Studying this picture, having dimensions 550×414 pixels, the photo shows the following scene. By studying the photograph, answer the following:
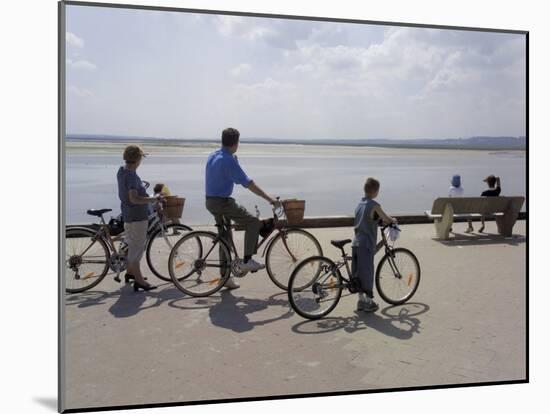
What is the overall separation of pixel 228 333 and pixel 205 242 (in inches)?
52.4

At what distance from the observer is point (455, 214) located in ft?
33.4

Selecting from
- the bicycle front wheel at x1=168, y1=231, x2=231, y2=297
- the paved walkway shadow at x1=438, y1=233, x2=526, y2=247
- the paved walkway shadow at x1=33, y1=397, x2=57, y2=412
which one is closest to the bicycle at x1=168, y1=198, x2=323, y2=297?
the bicycle front wheel at x1=168, y1=231, x2=231, y2=297

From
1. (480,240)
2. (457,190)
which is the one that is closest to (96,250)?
(480,240)

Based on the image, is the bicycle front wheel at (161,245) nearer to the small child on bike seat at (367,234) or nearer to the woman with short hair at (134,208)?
the woman with short hair at (134,208)

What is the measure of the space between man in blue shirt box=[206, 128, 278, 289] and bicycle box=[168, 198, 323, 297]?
106 millimetres

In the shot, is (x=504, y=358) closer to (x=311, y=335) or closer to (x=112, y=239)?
(x=311, y=335)

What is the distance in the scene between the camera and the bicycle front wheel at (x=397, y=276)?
6305 millimetres

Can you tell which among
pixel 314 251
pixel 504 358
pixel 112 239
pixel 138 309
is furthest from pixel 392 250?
pixel 112 239

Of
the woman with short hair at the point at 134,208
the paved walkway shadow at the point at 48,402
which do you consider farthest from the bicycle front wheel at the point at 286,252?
the paved walkway shadow at the point at 48,402

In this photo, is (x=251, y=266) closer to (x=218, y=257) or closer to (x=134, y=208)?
(x=218, y=257)

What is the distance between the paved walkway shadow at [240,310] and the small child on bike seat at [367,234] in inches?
30.0

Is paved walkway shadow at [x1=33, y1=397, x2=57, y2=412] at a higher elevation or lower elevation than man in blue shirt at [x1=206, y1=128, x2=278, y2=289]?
lower

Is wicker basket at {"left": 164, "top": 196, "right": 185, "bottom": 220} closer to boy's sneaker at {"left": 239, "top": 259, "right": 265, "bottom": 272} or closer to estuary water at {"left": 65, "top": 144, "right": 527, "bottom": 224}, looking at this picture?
estuary water at {"left": 65, "top": 144, "right": 527, "bottom": 224}

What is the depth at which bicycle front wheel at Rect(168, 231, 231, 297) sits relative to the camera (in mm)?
6648
